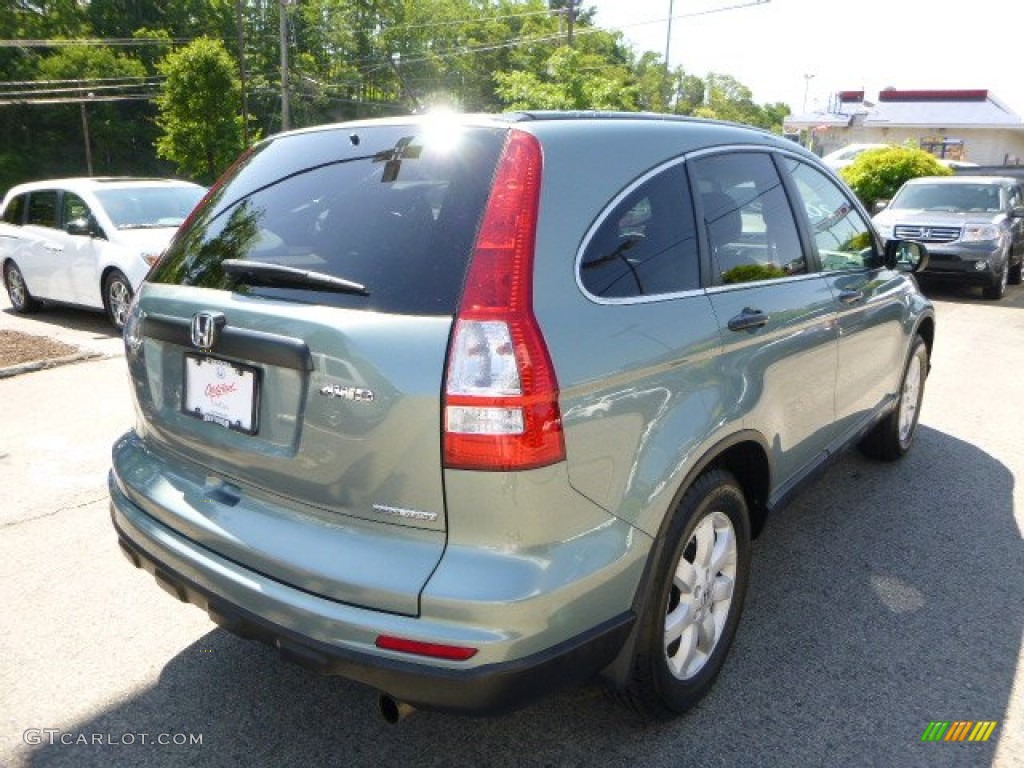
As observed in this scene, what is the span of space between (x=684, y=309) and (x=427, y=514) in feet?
3.30

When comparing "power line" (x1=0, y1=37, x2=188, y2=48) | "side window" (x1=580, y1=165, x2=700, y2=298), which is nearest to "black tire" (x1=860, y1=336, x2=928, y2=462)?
"side window" (x1=580, y1=165, x2=700, y2=298)

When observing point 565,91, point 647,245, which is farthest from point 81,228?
point 565,91

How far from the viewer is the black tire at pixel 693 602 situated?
2273 mm

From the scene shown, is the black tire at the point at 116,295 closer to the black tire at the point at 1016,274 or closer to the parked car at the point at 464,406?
A: the parked car at the point at 464,406

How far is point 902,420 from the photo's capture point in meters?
4.84

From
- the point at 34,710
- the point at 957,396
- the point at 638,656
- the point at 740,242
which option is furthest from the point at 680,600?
the point at 957,396

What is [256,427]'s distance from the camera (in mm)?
2148

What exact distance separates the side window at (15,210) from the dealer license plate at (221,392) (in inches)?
372

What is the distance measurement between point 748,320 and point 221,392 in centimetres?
165

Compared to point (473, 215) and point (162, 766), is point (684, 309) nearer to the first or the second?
point (473, 215)

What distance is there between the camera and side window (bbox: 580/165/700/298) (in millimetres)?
2129

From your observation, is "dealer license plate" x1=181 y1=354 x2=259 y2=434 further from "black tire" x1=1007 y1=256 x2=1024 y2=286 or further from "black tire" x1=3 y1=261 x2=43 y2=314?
"black tire" x1=1007 y1=256 x2=1024 y2=286

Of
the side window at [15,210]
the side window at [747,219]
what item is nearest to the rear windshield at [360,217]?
the side window at [747,219]

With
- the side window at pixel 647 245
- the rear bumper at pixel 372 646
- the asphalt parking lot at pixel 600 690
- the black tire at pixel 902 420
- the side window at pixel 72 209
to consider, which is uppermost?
the side window at pixel 647 245
